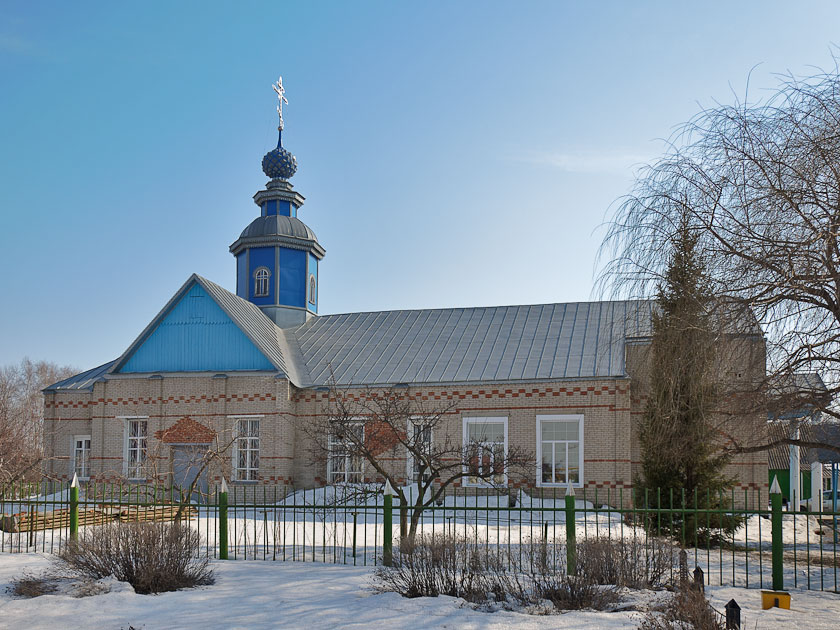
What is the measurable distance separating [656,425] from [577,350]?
10.3 m

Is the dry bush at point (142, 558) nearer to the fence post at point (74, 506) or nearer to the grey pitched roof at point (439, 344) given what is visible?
the fence post at point (74, 506)

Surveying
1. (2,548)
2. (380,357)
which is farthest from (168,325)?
(2,548)

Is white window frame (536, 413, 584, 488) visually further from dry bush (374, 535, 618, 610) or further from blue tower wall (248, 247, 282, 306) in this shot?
dry bush (374, 535, 618, 610)

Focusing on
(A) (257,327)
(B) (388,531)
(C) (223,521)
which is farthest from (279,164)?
(B) (388,531)

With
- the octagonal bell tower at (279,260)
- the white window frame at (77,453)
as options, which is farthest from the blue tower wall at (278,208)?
the white window frame at (77,453)

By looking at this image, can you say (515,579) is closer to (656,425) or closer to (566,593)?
(566,593)

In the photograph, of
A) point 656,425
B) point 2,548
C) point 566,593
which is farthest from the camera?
point 2,548

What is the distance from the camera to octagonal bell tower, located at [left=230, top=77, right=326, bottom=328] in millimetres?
28172

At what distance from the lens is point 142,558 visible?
376 inches

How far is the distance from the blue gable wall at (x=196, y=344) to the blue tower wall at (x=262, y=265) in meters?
3.86

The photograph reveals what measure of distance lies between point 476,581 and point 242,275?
21706mm

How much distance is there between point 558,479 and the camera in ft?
69.3

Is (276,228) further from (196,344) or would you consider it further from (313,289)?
(196,344)

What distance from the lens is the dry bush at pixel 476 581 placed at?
8531 mm
